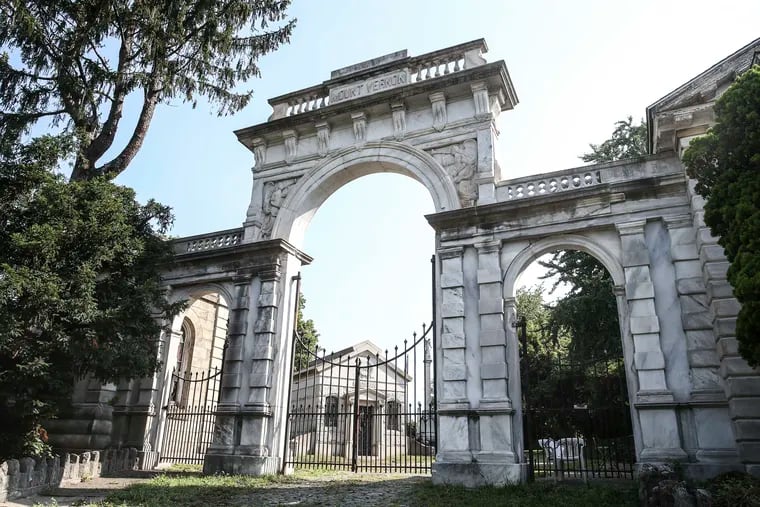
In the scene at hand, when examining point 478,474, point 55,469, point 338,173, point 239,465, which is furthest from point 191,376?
point 478,474

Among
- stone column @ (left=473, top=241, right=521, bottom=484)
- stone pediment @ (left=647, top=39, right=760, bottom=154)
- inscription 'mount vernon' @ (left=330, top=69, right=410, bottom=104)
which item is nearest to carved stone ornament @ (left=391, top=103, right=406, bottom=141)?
inscription 'mount vernon' @ (left=330, top=69, right=410, bottom=104)

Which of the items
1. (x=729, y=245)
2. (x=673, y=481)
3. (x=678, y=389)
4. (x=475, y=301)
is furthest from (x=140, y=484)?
(x=729, y=245)

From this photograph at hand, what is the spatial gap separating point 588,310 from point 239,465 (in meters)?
10.8

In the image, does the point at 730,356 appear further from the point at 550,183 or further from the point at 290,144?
the point at 290,144

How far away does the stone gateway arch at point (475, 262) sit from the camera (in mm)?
8945

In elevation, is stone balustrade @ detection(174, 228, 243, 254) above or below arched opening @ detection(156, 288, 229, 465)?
above

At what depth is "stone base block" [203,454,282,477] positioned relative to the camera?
1161cm

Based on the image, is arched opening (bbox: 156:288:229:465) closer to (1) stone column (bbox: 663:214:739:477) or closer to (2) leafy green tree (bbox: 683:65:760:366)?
(1) stone column (bbox: 663:214:739:477)

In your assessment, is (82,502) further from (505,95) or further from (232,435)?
(505,95)

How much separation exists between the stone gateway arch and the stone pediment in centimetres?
3

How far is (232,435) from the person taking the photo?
39.6 ft

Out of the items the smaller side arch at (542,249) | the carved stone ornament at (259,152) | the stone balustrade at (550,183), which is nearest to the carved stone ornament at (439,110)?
the stone balustrade at (550,183)

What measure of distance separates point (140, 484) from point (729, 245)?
35.3 ft

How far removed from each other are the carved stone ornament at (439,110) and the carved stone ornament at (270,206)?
3.97m
